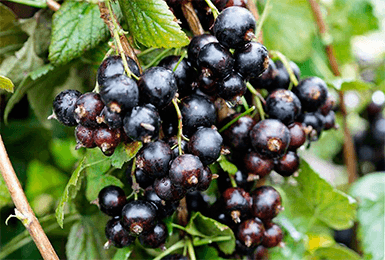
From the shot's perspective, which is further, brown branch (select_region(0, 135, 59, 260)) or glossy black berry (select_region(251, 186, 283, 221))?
glossy black berry (select_region(251, 186, 283, 221))

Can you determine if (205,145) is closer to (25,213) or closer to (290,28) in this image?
(25,213)

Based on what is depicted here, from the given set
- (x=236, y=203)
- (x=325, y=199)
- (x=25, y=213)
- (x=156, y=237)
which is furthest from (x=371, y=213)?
(x=25, y=213)

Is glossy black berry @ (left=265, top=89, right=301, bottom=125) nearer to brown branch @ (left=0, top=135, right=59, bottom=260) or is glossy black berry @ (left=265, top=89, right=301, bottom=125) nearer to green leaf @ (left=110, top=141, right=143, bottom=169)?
green leaf @ (left=110, top=141, right=143, bottom=169)

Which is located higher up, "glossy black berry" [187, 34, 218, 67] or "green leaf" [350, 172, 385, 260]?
"glossy black berry" [187, 34, 218, 67]

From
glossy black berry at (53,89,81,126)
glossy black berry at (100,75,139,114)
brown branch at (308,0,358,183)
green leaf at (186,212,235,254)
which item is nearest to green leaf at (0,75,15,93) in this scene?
glossy black berry at (53,89,81,126)

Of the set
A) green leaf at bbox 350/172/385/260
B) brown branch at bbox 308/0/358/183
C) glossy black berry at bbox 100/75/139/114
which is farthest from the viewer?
brown branch at bbox 308/0/358/183

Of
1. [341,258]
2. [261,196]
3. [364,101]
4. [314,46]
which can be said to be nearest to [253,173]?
[261,196]

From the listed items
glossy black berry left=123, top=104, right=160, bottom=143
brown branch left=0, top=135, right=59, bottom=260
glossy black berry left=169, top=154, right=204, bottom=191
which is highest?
glossy black berry left=123, top=104, right=160, bottom=143

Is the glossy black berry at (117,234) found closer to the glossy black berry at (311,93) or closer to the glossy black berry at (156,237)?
the glossy black berry at (156,237)
